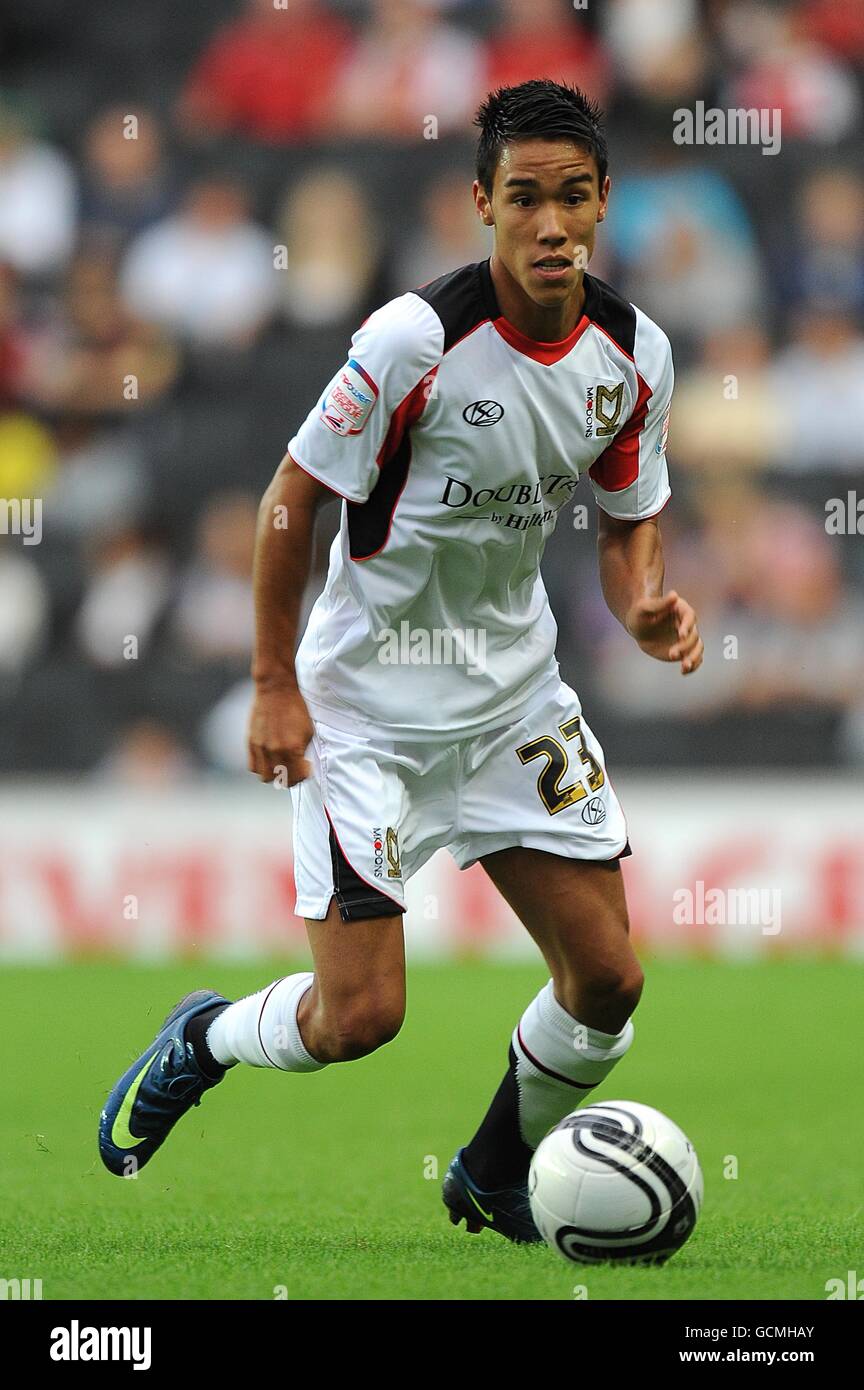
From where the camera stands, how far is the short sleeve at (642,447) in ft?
16.0

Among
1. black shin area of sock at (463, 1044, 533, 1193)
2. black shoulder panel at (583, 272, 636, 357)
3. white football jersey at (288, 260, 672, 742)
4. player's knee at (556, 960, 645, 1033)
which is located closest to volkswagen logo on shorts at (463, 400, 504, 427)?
white football jersey at (288, 260, 672, 742)

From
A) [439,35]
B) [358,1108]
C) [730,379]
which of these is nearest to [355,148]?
[439,35]

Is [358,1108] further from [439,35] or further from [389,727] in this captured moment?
[439,35]

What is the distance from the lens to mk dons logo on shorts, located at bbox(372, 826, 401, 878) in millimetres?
4703

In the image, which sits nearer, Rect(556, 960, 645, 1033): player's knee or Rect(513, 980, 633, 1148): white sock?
Rect(556, 960, 645, 1033): player's knee

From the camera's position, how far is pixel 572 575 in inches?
453

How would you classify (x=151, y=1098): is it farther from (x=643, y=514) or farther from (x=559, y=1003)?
(x=643, y=514)

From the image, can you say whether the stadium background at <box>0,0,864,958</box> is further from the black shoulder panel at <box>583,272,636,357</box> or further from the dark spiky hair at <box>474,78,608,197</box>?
the dark spiky hair at <box>474,78,608,197</box>

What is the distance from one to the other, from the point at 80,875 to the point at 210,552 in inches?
81.2

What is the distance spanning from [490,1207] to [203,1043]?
807mm

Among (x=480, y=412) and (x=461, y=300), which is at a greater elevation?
(x=461, y=300)

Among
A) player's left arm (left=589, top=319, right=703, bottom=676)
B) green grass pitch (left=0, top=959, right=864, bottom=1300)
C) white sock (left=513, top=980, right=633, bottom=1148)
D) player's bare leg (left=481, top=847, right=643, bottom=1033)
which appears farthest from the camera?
white sock (left=513, top=980, right=633, bottom=1148)

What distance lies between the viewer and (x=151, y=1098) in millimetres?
5133
